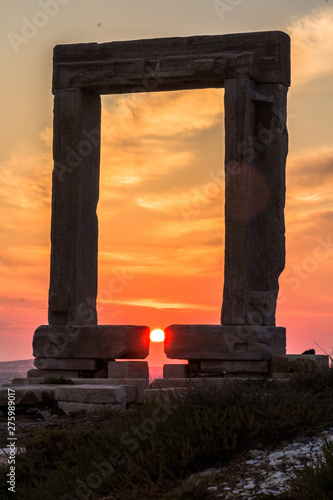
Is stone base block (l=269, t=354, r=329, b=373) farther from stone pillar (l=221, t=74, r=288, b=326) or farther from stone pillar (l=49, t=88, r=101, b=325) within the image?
stone pillar (l=49, t=88, r=101, b=325)

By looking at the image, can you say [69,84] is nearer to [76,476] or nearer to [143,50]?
[143,50]

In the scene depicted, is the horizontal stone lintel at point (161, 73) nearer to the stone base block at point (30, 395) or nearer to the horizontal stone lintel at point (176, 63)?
the horizontal stone lintel at point (176, 63)

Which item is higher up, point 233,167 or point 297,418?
point 233,167

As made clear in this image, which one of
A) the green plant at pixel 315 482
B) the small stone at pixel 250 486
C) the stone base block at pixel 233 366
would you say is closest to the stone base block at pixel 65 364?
the stone base block at pixel 233 366

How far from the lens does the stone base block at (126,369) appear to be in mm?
11985

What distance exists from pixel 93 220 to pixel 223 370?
327 centimetres

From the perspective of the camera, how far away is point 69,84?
12.9 metres

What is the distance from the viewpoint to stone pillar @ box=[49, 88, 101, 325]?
12.6 meters

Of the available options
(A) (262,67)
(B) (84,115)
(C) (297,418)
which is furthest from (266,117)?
(C) (297,418)

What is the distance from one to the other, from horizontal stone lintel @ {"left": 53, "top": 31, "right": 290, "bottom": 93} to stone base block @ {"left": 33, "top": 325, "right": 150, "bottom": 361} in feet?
12.7

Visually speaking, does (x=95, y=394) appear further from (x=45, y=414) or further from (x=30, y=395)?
(x=30, y=395)

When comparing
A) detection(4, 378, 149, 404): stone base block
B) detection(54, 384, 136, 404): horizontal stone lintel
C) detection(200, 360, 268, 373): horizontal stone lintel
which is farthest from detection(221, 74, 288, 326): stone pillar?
detection(54, 384, 136, 404): horizontal stone lintel

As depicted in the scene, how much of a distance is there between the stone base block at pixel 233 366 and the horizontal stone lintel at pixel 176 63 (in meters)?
4.36

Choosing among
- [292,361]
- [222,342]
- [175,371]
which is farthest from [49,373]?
[292,361]
